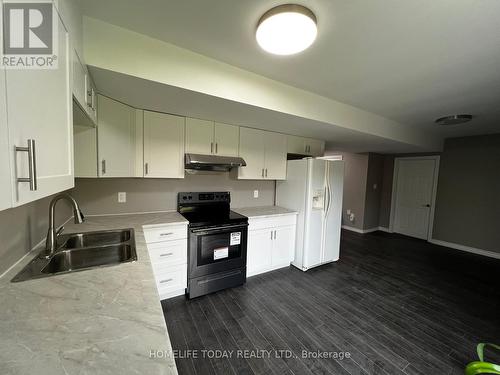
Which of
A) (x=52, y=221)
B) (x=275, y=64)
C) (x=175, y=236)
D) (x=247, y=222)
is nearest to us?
(x=52, y=221)

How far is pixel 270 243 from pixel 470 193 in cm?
449

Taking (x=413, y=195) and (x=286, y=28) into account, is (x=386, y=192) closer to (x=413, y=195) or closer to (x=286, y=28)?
(x=413, y=195)

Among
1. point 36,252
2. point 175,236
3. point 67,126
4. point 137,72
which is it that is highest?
point 137,72

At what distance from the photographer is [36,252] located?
4.30 ft

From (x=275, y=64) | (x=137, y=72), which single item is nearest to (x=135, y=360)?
(x=137, y=72)

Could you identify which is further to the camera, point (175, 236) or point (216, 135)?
point (216, 135)

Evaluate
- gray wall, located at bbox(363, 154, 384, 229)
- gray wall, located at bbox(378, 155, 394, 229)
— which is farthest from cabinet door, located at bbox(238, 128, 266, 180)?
gray wall, located at bbox(378, 155, 394, 229)

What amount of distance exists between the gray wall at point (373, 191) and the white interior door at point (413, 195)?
39 centimetres

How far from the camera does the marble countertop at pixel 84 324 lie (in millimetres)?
603

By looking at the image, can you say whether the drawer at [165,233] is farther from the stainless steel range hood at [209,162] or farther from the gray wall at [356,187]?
the gray wall at [356,187]

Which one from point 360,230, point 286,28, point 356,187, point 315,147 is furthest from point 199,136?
point 360,230

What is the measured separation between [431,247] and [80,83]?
245 inches

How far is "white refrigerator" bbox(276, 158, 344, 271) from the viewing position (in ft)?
9.96

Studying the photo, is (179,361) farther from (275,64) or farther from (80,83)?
(275,64)
